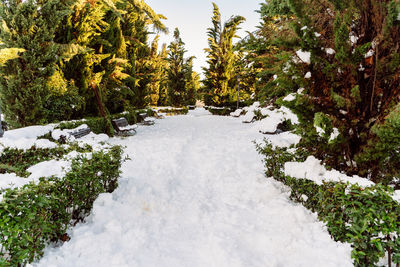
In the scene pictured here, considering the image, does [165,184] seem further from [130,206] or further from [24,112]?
[24,112]

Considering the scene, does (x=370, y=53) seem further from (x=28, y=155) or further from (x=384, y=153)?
(x=28, y=155)

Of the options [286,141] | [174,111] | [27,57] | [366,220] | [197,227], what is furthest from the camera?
[174,111]

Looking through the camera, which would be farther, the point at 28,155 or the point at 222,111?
the point at 222,111

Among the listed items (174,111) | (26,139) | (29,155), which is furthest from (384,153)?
(174,111)

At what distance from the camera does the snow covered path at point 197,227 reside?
242cm

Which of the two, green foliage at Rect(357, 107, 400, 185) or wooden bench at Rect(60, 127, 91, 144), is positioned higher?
green foliage at Rect(357, 107, 400, 185)

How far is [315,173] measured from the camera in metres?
3.09

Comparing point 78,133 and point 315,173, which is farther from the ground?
point 315,173

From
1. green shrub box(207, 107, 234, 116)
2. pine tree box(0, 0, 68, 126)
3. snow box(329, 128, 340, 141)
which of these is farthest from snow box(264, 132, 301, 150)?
green shrub box(207, 107, 234, 116)

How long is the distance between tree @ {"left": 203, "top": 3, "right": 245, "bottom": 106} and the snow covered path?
17.8m

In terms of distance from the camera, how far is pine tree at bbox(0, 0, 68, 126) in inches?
255

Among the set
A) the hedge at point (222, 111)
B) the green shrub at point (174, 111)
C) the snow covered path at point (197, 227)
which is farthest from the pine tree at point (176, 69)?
the snow covered path at point (197, 227)

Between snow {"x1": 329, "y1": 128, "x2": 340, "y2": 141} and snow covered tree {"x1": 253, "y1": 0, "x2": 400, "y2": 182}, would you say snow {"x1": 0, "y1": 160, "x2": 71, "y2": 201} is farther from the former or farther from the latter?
snow {"x1": 329, "y1": 128, "x2": 340, "y2": 141}

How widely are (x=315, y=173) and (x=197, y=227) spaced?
191cm
